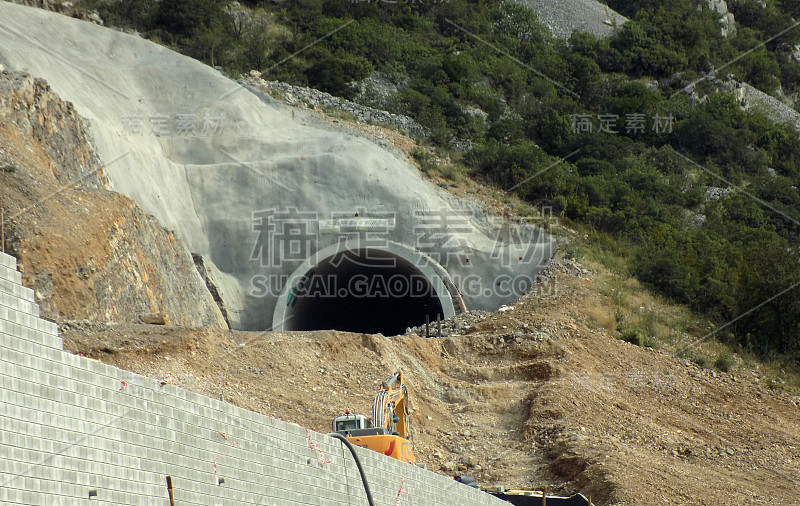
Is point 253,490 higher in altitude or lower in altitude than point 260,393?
higher

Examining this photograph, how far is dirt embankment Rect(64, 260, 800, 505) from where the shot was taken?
12.9 metres

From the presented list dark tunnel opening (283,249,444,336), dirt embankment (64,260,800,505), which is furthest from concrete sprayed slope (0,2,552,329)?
dirt embankment (64,260,800,505)

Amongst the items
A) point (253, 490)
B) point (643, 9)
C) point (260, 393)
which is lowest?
point (260, 393)

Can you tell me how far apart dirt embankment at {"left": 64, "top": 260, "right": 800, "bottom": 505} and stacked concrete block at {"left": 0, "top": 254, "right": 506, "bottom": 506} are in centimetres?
A: 490

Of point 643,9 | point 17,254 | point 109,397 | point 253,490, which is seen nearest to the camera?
point 109,397

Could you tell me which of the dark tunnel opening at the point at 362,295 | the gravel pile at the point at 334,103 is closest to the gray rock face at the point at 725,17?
the gravel pile at the point at 334,103

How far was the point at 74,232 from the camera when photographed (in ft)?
46.6

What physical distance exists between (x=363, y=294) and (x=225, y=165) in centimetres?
481

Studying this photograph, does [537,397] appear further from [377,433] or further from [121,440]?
[121,440]

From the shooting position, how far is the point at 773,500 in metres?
13.3

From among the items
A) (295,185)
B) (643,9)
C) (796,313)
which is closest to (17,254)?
(295,185)

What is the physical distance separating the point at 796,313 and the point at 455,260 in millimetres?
8078

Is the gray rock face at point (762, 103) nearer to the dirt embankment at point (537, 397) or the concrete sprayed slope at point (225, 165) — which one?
the concrete sprayed slope at point (225, 165)

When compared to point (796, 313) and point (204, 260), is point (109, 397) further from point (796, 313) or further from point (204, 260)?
point (796, 313)
